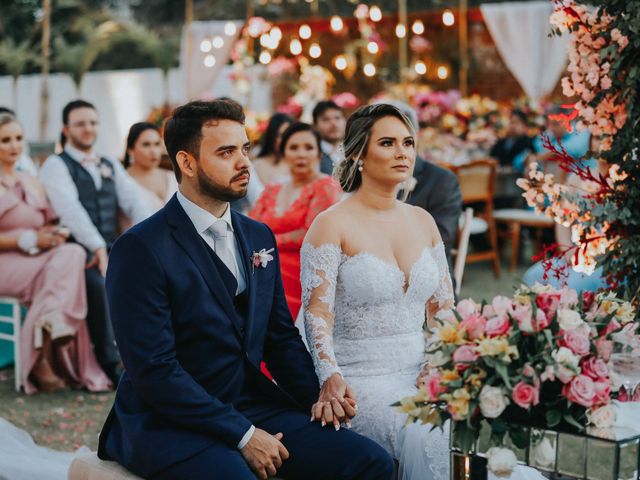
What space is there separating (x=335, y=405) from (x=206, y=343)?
452mm

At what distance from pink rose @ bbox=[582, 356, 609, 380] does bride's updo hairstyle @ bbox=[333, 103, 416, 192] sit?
4.42 ft

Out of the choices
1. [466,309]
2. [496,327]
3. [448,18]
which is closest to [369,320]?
[466,309]

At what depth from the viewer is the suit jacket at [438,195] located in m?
5.25

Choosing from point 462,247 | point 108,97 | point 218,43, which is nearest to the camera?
point 462,247

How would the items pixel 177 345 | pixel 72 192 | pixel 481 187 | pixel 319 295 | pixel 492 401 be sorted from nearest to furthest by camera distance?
pixel 492 401
pixel 177 345
pixel 319 295
pixel 72 192
pixel 481 187

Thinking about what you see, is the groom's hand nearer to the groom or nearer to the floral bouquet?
the groom

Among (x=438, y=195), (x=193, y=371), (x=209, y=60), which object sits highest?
(x=209, y=60)

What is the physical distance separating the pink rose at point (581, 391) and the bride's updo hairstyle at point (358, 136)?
1.40m

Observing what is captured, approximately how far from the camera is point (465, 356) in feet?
7.61

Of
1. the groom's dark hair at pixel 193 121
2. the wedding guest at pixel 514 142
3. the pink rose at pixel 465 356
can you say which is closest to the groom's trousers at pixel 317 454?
the pink rose at pixel 465 356

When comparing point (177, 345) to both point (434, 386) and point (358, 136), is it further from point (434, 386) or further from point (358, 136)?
point (358, 136)

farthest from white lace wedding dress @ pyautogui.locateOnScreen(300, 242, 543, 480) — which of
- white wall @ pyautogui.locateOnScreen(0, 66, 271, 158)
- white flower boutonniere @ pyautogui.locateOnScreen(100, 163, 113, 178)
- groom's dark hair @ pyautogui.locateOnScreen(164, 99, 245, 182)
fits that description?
white wall @ pyautogui.locateOnScreen(0, 66, 271, 158)

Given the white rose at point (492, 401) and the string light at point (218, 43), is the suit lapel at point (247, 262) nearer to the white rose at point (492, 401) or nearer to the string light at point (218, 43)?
the white rose at point (492, 401)

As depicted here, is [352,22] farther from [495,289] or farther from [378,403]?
[378,403]
